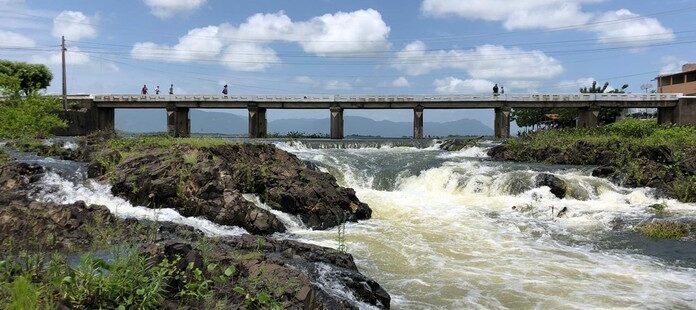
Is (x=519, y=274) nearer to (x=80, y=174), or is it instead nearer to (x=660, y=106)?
(x=80, y=174)

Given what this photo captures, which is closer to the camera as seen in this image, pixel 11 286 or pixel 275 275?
pixel 11 286

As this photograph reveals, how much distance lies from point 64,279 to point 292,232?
10.1 meters

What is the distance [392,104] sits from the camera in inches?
2179

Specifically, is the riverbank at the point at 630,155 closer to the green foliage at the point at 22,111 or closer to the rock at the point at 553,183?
the rock at the point at 553,183

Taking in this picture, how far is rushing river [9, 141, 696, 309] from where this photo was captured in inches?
378

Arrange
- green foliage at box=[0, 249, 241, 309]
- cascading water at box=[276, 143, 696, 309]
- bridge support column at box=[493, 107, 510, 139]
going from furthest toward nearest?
bridge support column at box=[493, 107, 510, 139] < cascading water at box=[276, 143, 696, 309] < green foliage at box=[0, 249, 241, 309]

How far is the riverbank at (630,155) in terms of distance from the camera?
74.0ft

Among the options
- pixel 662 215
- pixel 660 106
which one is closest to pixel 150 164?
pixel 662 215

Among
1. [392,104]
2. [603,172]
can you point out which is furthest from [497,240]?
[392,104]

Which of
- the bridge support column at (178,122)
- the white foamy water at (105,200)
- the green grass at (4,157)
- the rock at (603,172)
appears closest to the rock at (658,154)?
the rock at (603,172)

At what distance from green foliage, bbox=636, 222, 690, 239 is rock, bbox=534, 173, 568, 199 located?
552 cm

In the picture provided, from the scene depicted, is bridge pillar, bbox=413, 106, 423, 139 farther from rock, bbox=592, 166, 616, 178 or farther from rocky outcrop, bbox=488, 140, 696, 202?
rock, bbox=592, 166, 616, 178

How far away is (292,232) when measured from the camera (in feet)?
49.0

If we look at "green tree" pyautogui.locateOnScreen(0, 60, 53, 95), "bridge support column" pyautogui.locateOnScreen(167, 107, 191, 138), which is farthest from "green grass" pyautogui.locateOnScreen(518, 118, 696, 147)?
"green tree" pyautogui.locateOnScreen(0, 60, 53, 95)
